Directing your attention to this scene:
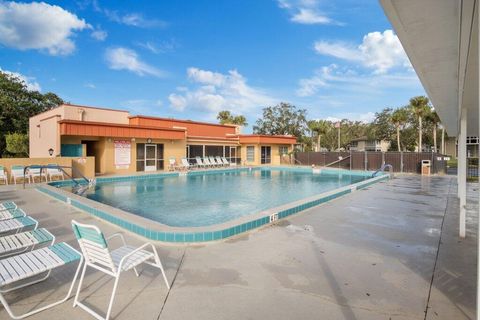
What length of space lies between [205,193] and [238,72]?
933 inches

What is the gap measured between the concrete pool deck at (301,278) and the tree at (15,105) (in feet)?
88.2

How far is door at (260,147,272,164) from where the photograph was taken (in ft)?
82.9

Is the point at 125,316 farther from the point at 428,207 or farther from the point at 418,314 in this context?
the point at 428,207

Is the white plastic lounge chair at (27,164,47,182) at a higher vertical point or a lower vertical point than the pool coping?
higher

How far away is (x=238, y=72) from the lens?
1245 inches

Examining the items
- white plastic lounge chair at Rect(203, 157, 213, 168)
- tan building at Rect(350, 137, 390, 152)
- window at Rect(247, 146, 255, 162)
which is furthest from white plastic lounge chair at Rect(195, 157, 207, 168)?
tan building at Rect(350, 137, 390, 152)

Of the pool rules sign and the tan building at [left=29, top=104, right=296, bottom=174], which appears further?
the pool rules sign

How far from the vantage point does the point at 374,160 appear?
20.0 metres

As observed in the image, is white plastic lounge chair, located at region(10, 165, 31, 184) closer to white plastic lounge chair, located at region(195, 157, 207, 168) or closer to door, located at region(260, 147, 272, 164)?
white plastic lounge chair, located at region(195, 157, 207, 168)

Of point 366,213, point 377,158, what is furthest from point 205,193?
point 377,158

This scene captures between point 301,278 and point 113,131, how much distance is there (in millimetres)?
14372

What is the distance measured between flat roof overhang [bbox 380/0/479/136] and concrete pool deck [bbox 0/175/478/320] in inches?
90.2

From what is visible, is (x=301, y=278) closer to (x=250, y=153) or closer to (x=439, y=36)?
(x=439, y=36)

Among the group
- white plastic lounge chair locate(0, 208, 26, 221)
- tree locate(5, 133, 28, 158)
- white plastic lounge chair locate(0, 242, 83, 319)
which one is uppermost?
tree locate(5, 133, 28, 158)
